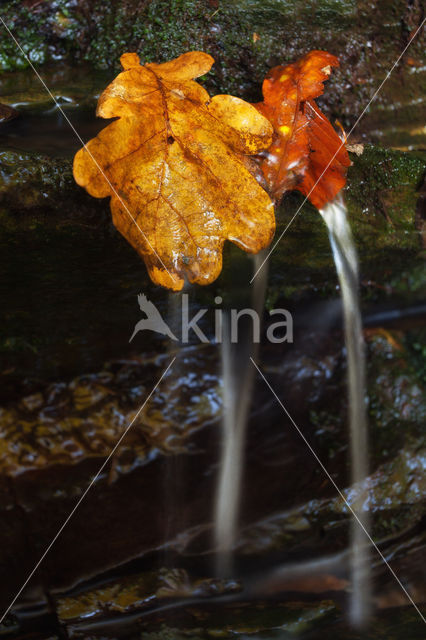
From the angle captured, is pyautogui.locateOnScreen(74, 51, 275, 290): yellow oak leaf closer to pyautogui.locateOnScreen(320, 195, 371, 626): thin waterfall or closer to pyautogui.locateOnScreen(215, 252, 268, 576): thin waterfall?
pyautogui.locateOnScreen(215, 252, 268, 576): thin waterfall

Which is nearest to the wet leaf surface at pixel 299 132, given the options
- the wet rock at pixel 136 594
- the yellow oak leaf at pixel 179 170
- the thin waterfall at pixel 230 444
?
the yellow oak leaf at pixel 179 170

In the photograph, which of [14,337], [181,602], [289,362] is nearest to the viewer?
[14,337]

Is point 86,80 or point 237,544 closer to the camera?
point 86,80

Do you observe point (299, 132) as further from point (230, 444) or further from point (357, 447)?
point (357, 447)

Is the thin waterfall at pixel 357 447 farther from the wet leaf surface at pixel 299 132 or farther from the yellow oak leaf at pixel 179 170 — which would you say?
the yellow oak leaf at pixel 179 170

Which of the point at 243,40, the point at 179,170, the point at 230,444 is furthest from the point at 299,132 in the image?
the point at 230,444

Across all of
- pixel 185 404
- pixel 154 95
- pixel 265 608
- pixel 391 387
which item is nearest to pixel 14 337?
pixel 185 404

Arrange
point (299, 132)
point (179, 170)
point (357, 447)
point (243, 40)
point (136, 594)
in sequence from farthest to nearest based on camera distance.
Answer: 1. point (357, 447)
2. point (136, 594)
3. point (243, 40)
4. point (299, 132)
5. point (179, 170)

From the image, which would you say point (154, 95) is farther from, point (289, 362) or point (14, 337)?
point (289, 362)
